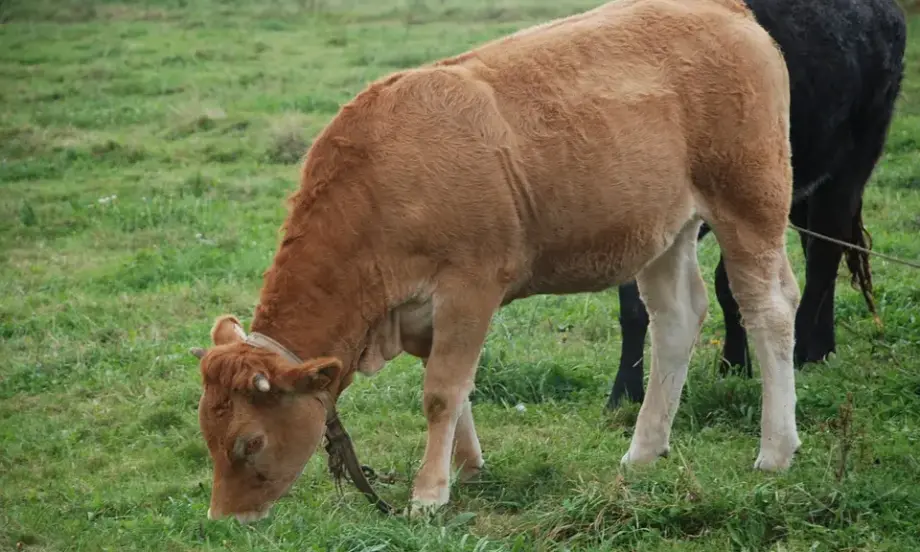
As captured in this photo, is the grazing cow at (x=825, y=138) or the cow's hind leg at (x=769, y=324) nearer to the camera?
the cow's hind leg at (x=769, y=324)

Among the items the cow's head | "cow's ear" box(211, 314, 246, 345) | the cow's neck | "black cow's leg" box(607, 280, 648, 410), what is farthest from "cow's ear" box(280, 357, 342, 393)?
"black cow's leg" box(607, 280, 648, 410)

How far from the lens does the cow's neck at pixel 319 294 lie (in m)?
5.13

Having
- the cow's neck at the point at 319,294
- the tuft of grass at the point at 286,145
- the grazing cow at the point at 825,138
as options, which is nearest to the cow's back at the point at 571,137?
the cow's neck at the point at 319,294

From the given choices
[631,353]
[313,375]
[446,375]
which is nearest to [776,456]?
[631,353]

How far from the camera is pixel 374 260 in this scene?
5.15 m

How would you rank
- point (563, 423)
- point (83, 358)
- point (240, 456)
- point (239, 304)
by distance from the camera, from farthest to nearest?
point (239, 304), point (83, 358), point (563, 423), point (240, 456)

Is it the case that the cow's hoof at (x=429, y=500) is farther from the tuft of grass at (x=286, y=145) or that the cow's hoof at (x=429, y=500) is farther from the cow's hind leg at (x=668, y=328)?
the tuft of grass at (x=286, y=145)

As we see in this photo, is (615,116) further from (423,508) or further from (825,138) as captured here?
(825,138)

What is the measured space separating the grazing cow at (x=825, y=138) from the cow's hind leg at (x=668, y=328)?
66 centimetres

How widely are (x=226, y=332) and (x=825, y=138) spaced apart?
3766 millimetres

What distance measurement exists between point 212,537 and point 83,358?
3579 mm

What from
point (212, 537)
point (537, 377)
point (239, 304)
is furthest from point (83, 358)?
point (212, 537)

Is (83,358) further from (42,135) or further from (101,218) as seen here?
(42,135)

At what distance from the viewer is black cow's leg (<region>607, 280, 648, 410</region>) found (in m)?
6.94
